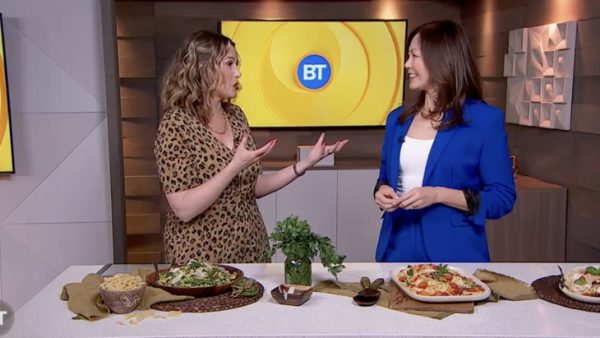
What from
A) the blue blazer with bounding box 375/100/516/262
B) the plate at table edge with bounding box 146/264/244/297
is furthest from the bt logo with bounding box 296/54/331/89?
the plate at table edge with bounding box 146/264/244/297

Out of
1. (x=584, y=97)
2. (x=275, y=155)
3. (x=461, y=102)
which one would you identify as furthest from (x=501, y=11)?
(x=461, y=102)

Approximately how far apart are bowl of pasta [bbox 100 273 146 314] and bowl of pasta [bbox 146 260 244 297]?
4.8 inches

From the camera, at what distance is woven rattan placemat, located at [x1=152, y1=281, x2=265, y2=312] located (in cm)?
170

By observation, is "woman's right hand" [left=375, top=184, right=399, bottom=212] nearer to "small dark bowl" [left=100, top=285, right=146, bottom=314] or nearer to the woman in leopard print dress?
the woman in leopard print dress

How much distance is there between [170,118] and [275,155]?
3.18 metres

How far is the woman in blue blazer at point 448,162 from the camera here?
219 cm

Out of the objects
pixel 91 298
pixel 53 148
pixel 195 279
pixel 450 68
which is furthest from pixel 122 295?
pixel 53 148

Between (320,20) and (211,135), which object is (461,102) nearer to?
(211,135)

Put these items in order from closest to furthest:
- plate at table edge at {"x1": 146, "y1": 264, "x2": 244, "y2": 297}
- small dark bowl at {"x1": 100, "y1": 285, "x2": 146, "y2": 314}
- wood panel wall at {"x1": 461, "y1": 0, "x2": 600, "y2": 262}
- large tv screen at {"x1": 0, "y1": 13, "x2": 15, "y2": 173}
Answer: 1. small dark bowl at {"x1": 100, "y1": 285, "x2": 146, "y2": 314}
2. plate at table edge at {"x1": 146, "y1": 264, "x2": 244, "y2": 297}
3. large tv screen at {"x1": 0, "y1": 13, "x2": 15, "y2": 173}
4. wood panel wall at {"x1": 461, "y1": 0, "x2": 600, "y2": 262}

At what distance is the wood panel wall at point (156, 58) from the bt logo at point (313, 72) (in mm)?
345

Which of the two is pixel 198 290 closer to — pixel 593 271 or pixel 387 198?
pixel 387 198

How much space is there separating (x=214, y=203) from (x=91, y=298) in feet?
2.12

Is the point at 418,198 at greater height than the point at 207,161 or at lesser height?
lesser

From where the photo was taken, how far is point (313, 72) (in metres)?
5.24
